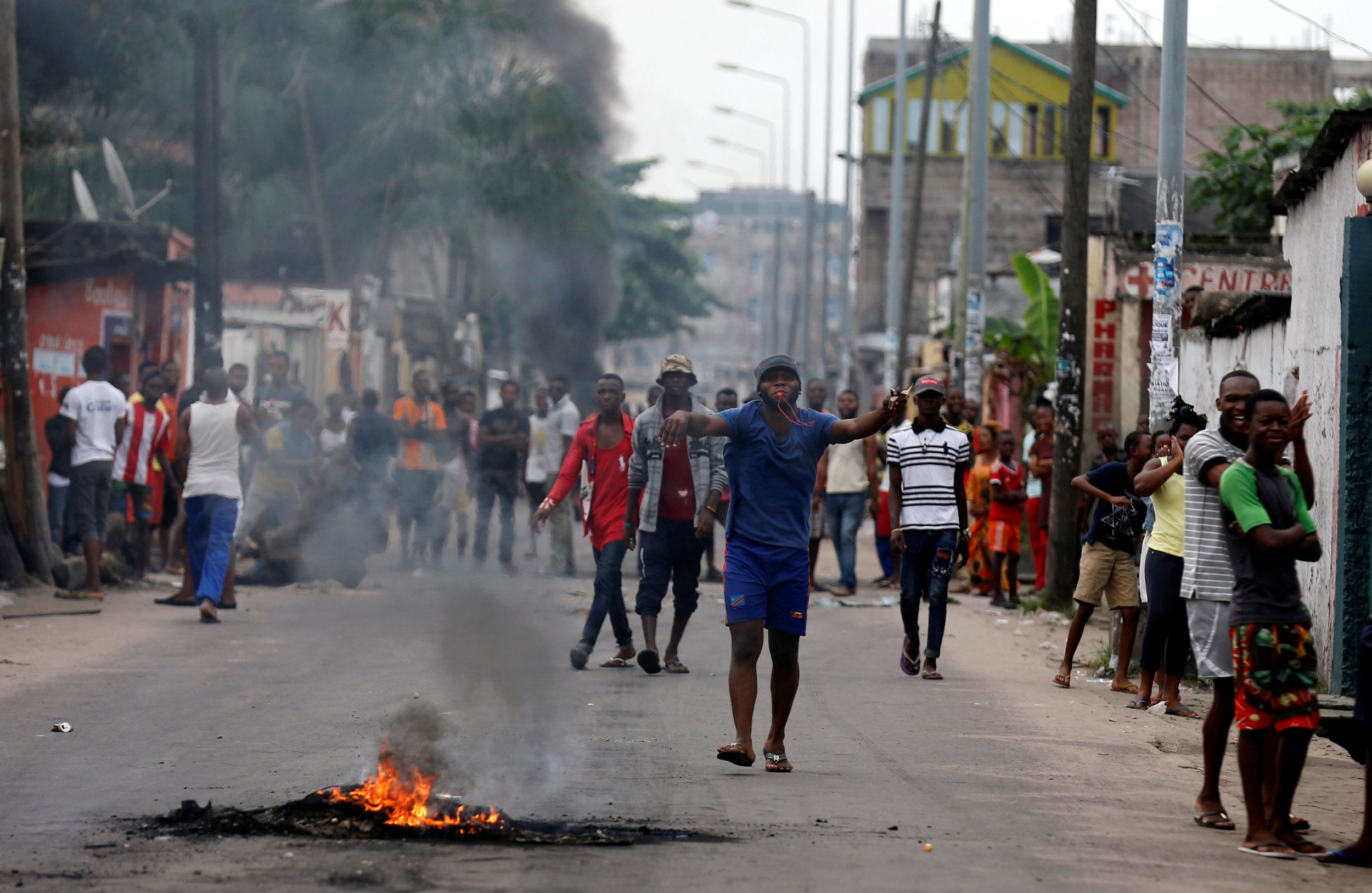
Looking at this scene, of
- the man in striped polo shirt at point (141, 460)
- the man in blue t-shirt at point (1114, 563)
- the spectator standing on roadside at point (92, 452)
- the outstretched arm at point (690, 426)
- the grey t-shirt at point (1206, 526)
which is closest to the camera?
the grey t-shirt at point (1206, 526)

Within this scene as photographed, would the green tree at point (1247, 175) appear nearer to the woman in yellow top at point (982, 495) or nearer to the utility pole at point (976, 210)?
the utility pole at point (976, 210)

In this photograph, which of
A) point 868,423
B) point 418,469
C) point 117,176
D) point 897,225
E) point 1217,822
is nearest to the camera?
point 1217,822

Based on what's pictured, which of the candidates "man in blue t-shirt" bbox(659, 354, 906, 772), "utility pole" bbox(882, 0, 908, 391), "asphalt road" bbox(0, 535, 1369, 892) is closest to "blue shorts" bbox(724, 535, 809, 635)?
"man in blue t-shirt" bbox(659, 354, 906, 772)

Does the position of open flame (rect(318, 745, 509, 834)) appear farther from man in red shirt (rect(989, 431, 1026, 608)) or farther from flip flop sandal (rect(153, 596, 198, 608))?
man in red shirt (rect(989, 431, 1026, 608))

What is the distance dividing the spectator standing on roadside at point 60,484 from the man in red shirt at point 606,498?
4.42m

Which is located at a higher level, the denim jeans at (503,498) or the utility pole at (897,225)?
the utility pole at (897,225)

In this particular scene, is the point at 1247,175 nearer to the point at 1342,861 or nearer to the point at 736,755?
the point at 736,755

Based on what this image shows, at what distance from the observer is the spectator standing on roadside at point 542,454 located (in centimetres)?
1609

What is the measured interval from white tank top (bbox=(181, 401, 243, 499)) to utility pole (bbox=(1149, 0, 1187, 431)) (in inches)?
248

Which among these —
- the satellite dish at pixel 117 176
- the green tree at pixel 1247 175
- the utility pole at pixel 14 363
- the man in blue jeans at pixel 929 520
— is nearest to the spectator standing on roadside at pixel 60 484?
the utility pole at pixel 14 363

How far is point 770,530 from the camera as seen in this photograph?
671 cm

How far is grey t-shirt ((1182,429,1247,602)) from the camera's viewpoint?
5.75m

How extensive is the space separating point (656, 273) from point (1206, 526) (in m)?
51.1

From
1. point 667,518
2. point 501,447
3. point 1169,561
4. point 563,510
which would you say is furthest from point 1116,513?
point 501,447
